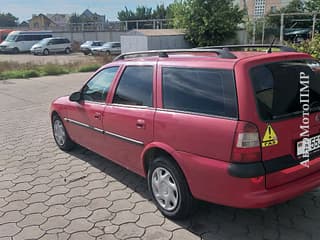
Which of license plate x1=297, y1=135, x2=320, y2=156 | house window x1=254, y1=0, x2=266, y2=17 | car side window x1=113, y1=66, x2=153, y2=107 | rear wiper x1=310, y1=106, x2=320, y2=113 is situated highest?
house window x1=254, y1=0, x2=266, y2=17

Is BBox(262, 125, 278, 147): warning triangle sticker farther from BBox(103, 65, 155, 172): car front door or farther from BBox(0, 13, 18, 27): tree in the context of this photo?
BBox(0, 13, 18, 27): tree

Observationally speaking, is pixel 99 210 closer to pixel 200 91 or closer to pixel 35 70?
pixel 200 91

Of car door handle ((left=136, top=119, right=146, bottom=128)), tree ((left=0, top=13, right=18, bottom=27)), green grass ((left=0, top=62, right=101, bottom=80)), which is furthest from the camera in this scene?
tree ((left=0, top=13, right=18, bottom=27))

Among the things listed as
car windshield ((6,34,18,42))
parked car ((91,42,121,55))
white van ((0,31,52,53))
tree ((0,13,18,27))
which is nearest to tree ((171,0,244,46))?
parked car ((91,42,121,55))

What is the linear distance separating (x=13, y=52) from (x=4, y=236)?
36.5 m

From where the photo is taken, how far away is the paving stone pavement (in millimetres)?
3127

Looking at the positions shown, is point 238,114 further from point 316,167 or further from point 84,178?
point 84,178

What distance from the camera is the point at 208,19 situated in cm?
2380

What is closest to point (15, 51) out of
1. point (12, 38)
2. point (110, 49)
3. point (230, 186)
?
point (12, 38)

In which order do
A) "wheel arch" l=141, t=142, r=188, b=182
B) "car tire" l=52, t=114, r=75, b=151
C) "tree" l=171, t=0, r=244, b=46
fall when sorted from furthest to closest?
"tree" l=171, t=0, r=244, b=46, "car tire" l=52, t=114, r=75, b=151, "wheel arch" l=141, t=142, r=188, b=182

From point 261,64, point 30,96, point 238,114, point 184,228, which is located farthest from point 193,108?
point 30,96

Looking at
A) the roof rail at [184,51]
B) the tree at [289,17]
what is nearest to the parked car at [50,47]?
the tree at [289,17]

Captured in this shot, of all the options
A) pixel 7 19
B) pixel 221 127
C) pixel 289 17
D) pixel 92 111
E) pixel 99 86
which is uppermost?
pixel 7 19

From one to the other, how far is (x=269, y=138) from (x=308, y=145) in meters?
0.54
